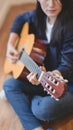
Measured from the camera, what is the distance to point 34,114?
1371 millimetres

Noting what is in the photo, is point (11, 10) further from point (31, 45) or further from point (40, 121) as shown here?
point (40, 121)

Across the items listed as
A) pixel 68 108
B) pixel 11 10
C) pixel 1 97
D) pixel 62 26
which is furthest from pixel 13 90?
pixel 11 10

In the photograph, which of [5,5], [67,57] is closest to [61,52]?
[67,57]

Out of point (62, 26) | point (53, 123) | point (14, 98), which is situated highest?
point (62, 26)

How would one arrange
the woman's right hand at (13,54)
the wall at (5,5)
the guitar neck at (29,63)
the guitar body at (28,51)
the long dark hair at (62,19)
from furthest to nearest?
the wall at (5,5) < the woman's right hand at (13,54) < the guitar body at (28,51) < the long dark hair at (62,19) < the guitar neck at (29,63)

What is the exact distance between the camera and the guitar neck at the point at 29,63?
116 cm

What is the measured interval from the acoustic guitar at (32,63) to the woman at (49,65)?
0.04 metres

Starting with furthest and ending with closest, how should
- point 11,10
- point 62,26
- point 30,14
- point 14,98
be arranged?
point 11,10
point 30,14
point 14,98
point 62,26

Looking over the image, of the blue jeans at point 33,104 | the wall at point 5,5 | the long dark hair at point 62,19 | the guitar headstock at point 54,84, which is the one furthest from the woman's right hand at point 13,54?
the wall at point 5,5

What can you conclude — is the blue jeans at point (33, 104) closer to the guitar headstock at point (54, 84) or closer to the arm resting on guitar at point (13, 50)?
the arm resting on guitar at point (13, 50)

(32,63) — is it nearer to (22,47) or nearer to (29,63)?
(29,63)

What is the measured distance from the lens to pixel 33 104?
1.40 m

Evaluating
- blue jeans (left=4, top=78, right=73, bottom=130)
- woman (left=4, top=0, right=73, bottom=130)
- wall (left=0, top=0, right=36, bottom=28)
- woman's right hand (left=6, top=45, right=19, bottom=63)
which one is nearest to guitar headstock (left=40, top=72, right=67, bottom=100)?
woman (left=4, top=0, right=73, bottom=130)

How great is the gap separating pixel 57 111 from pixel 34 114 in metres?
0.11
